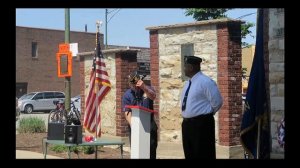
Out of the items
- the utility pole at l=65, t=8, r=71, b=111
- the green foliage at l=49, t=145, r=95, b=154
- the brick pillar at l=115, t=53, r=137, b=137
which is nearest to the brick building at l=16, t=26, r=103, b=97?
the utility pole at l=65, t=8, r=71, b=111

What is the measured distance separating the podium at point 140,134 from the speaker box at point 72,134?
108 centimetres

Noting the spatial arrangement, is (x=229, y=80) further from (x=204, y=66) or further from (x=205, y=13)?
(x=205, y=13)

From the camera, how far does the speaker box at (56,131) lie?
8.98 meters

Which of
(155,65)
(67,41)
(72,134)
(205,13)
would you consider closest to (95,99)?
(155,65)

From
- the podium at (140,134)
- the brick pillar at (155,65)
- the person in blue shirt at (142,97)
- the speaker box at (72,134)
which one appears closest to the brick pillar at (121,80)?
the brick pillar at (155,65)

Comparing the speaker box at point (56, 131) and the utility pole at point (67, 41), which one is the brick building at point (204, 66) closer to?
the utility pole at point (67, 41)

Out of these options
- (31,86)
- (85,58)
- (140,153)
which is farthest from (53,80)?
(140,153)

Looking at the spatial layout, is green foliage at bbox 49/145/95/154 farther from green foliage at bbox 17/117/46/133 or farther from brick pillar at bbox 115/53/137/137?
green foliage at bbox 17/117/46/133

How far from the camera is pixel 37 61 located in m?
47.6

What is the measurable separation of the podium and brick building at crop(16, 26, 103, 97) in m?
39.1

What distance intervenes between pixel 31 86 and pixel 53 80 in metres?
2.33

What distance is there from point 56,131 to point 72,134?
718 mm
